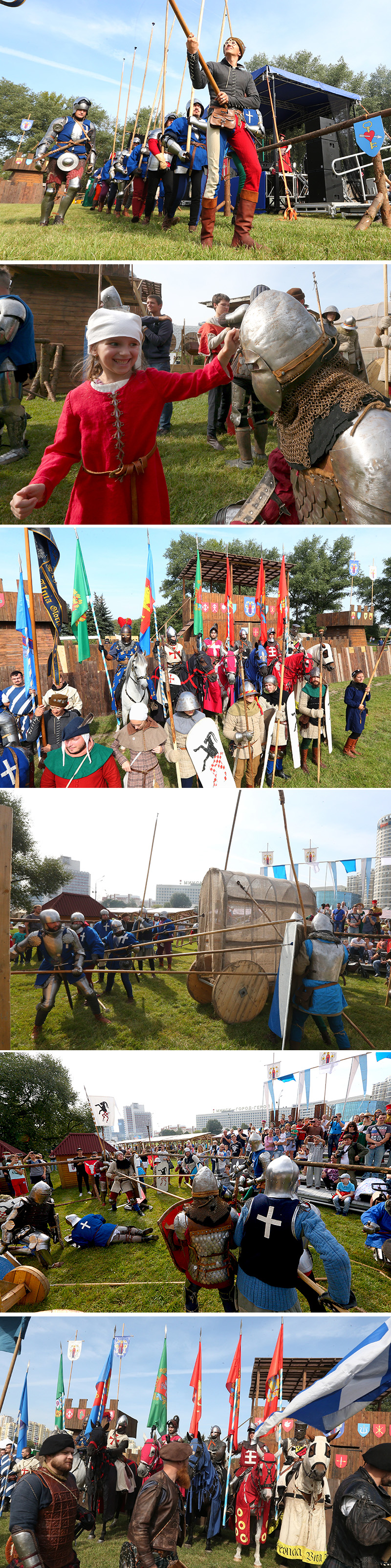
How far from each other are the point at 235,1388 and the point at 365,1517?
94cm

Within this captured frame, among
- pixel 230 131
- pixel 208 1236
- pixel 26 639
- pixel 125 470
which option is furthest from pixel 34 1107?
pixel 230 131

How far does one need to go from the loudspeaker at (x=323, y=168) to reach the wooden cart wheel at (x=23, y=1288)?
20.7 feet

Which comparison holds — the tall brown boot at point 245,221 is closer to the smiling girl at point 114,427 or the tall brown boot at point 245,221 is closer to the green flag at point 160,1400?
the smiling girl at point 114,427

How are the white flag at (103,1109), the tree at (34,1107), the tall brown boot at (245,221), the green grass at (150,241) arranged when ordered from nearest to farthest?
the green grass at (150,241) → the tall brown boot at (245,221) → the white flag at (103,1109) → the tree at (34,1107)

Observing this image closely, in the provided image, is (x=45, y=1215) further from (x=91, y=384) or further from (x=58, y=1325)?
(x=91, y=384)

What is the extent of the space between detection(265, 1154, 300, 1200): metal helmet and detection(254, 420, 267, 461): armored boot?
3335mm

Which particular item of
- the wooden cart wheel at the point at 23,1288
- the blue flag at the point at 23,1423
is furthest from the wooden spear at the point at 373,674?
the blue flag at the point at 23,1423

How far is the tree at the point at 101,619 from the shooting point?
15.0ft

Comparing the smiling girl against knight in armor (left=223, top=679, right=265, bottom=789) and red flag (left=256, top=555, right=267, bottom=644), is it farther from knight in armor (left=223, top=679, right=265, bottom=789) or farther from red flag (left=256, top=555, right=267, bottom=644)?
knight in armor (left=223, top=679, right=265, bottom=789)

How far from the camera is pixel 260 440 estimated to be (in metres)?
4.32

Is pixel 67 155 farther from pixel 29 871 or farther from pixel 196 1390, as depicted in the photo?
pixel 196 1390

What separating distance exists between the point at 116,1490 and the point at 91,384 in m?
4.92

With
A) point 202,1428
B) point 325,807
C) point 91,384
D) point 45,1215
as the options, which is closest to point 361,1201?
point 202,1428

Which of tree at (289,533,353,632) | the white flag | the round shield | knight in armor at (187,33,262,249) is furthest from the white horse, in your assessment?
the round shield
